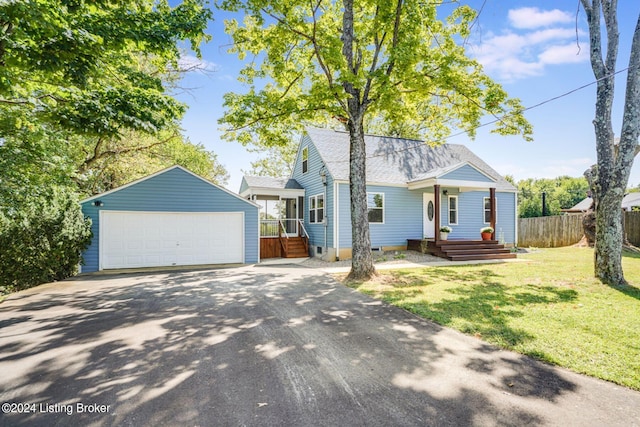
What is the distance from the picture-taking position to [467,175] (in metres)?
13.7

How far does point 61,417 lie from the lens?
2490 millimetres

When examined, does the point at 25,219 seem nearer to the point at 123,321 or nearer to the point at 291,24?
the point at 123,321

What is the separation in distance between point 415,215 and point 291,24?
9.78m

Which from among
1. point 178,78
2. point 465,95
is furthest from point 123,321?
point 178,78

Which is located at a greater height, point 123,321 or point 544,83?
point 544,83

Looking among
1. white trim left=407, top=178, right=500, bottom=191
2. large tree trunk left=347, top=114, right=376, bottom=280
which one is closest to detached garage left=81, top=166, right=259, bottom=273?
large tree trunk left=347, top=114, right=376, bottom=280

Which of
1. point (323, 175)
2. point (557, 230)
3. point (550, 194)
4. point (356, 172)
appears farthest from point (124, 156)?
point (550, 194)

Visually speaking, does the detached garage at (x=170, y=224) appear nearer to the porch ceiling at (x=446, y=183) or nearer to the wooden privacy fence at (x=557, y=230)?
the porch ceiling at (x=446, y=183)

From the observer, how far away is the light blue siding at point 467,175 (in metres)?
13.4

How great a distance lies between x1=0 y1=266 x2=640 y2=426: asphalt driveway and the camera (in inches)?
97.6

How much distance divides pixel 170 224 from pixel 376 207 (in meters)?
8.80

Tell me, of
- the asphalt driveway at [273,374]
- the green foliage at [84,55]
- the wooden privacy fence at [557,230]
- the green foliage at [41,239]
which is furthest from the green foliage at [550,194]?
the green foliage at [41,239]

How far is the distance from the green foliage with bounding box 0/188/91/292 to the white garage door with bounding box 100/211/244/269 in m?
0.93

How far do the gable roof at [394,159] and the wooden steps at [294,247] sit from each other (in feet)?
12.8
